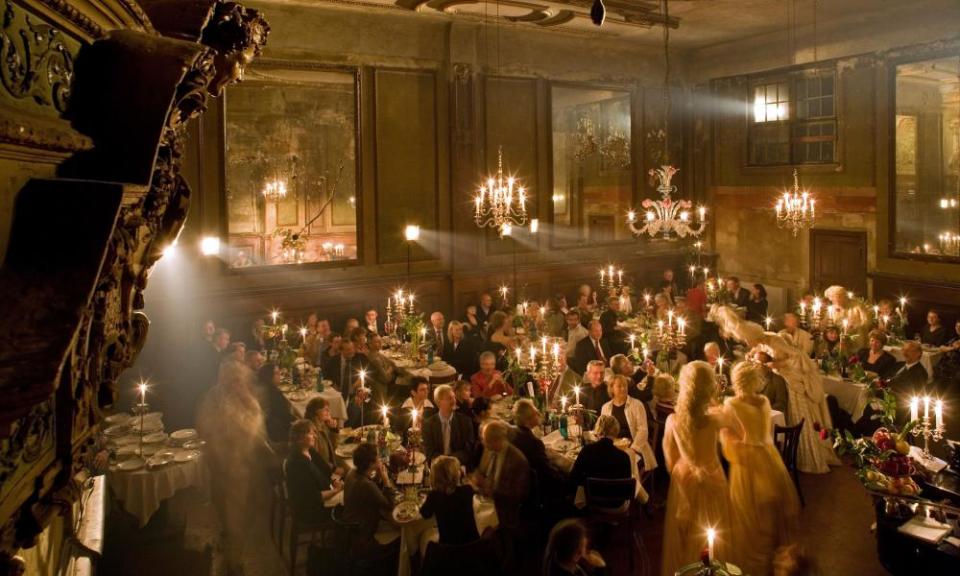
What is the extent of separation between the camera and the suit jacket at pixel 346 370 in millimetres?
9125

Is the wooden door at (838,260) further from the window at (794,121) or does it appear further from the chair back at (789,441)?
the chair back at (789,441)

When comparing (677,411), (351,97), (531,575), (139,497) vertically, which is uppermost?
(351,97)

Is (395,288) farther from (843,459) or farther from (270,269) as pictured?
(843,459)

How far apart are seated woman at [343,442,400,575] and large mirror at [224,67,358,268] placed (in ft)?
21.9

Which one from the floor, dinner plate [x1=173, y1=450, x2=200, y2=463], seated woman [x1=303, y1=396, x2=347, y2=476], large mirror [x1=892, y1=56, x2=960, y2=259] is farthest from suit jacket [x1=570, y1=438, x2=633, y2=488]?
large mirror [x1=892, y1=56, x2=960, y2=259]

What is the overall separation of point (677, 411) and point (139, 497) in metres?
4.82

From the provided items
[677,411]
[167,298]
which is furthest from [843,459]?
[167,298]

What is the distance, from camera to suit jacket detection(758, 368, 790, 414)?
8.02 meters

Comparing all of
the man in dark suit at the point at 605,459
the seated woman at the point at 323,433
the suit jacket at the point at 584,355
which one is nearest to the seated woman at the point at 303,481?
the seated woman at the point at 323,433

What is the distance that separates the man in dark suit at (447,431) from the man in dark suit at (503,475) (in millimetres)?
851

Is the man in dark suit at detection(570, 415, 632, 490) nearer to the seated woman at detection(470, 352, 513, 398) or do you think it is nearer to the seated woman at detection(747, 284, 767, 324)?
the seated woman at detection(470, 352, 513, 398)

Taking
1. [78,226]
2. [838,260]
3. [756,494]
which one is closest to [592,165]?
[838,260]

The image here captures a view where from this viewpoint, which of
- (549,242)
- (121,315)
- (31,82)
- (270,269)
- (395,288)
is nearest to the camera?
(31,82)

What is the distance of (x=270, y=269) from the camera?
1172 cm
